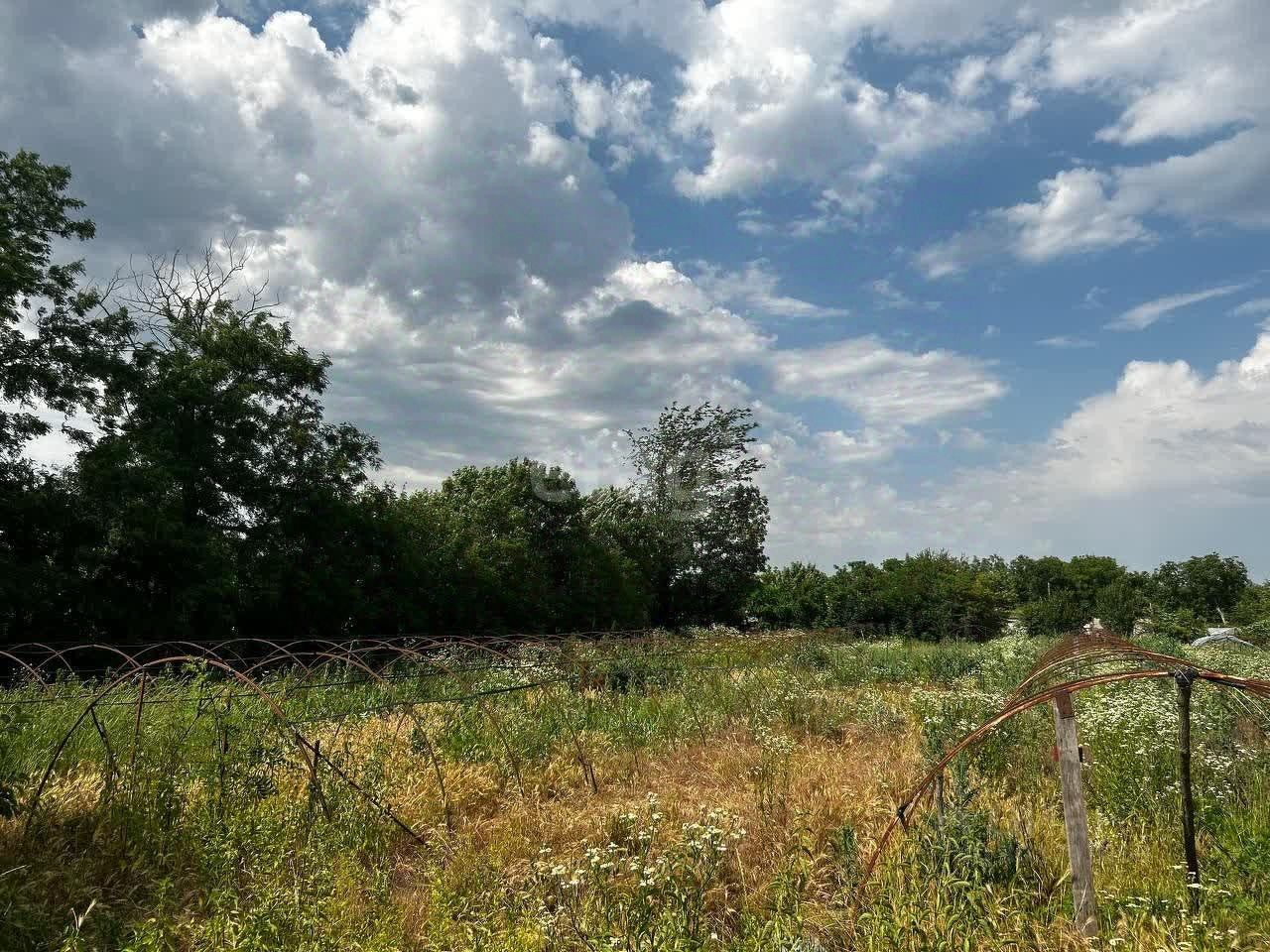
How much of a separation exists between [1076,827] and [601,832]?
8.57 feet

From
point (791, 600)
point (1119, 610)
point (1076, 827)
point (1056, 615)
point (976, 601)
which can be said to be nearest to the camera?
point (1076, 827)

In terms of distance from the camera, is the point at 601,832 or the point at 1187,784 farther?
the point at 601,832

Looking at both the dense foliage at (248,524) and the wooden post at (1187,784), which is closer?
the wooden post at (1187,784)

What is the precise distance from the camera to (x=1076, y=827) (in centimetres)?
388

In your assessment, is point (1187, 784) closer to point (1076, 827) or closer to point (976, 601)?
point (1076, 827)

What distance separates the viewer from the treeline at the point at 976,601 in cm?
2366

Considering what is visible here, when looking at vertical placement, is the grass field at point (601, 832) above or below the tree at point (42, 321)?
below

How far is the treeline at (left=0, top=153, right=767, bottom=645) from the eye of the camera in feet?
42.5

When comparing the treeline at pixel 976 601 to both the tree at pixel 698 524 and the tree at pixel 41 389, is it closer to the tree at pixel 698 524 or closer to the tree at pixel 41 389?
the tree at pixel 698 524

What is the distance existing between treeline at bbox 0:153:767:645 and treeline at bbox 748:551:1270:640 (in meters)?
8.48

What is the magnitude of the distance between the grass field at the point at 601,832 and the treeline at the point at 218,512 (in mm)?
6185

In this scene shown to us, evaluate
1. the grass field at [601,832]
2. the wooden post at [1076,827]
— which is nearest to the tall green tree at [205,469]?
A: the grass field at [601,832]

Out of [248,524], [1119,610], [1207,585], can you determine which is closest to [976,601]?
[1119,610]

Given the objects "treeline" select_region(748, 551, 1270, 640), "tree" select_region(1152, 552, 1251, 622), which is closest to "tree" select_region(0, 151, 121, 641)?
"treeline" select_region(748, 551, 1270, 640)
